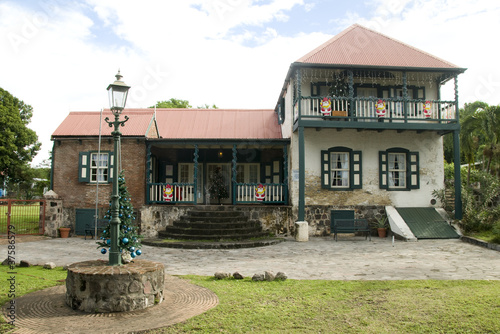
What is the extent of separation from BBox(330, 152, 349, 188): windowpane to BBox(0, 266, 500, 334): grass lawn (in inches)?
313

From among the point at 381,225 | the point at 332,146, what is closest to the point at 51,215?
the point at 332,146

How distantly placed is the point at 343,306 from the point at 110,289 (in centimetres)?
339

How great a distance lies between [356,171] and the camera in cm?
1434

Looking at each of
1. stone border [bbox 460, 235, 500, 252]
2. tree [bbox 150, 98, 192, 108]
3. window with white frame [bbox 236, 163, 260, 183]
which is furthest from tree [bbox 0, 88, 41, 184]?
stone border [bbox 460, 235, 500, 252]

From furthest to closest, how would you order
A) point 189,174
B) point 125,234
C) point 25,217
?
point 189,174, point 25,217, point 125,234

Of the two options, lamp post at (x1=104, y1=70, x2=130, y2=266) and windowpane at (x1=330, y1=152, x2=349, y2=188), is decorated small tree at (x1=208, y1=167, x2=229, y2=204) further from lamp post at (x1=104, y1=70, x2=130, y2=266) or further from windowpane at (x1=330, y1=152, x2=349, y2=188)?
lamp post at (x1=104, y1=70, x2=130, y2=266)

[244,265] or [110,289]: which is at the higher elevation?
[110,289]

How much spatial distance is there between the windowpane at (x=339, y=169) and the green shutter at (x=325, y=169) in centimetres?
17

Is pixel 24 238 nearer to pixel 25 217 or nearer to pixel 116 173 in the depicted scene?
pixel 25 217

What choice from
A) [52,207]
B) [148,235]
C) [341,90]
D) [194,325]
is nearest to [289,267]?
[194,325]

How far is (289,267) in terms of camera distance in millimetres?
8398

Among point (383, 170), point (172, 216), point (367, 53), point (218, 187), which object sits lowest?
point (172, 216)

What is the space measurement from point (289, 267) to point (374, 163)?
7.77 m

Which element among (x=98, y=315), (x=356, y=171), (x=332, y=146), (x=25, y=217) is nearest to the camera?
(x=98, y=315)
